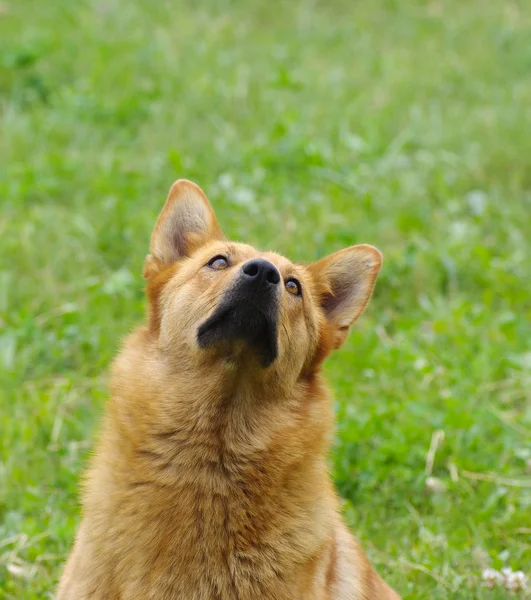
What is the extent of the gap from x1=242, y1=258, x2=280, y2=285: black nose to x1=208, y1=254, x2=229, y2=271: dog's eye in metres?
0.32

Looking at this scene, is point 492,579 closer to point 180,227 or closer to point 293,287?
point 293,287

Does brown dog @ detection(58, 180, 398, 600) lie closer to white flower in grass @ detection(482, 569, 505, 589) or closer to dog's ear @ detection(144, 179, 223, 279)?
dog's ear @ detection(144, 179, 223, 279)

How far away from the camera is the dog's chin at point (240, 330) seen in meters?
3.86

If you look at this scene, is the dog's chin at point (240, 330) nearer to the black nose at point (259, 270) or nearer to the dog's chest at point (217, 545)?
the black nose at point (259, 270)

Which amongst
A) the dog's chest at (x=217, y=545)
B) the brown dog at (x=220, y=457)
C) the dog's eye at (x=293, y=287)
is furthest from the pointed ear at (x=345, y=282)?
the dog's chest at (x=217, y=545)

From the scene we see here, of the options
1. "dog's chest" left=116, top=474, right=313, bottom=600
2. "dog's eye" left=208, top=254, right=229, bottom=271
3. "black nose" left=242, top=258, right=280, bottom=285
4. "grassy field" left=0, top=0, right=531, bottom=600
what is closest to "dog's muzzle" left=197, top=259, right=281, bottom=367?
"black nose" left=242, top=258, right=280, bottom=285

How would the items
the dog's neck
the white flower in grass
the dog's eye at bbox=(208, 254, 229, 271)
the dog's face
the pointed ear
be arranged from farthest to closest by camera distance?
the white flower in grass < the pointed ear < the dog's eye at bbox=(208, 254, 229, 271) < the dog's face < the dog's neck

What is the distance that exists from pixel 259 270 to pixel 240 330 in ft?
0.85

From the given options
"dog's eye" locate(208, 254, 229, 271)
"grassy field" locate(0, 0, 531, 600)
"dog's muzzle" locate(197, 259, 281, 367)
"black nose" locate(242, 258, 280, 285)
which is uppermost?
"black nose" locate(242, 258, 280, 285)

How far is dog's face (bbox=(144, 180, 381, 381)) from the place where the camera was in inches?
153

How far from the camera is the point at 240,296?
3.87 metres

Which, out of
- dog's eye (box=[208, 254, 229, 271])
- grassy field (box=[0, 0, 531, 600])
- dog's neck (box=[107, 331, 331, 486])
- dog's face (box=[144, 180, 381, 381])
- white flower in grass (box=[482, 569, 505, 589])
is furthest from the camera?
grassy field (box=[0, 0, 531, 600])

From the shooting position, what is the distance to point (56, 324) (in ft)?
21.4

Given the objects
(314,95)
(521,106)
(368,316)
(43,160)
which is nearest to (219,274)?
(368,316)
